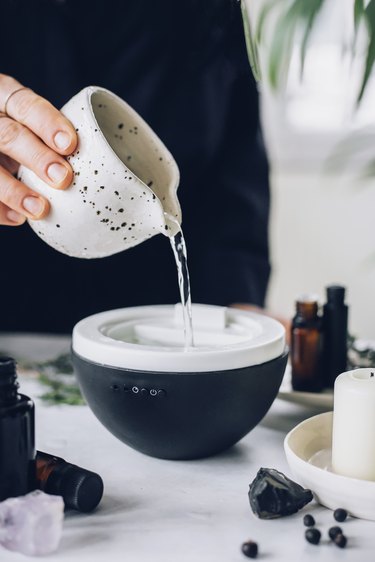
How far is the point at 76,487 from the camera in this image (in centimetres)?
79

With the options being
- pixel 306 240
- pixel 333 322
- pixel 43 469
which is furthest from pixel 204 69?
pixel 306 240

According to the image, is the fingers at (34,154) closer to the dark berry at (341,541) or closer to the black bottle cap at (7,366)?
the black bottle cap at (7,366)

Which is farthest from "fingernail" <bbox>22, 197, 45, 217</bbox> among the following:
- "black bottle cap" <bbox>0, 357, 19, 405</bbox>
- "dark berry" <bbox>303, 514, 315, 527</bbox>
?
"dark berry" <bbox>303, 514, 315, 527</bbox>

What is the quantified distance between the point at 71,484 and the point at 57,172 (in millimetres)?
343

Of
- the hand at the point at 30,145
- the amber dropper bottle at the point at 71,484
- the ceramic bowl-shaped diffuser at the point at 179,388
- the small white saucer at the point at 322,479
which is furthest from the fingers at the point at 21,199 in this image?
the small white saucer at the point at 322,479

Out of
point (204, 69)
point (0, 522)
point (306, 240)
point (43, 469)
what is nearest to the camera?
point (0, 522)

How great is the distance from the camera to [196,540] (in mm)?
737

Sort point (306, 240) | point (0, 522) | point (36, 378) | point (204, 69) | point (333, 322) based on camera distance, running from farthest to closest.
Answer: point (306, 240) → point (204, 69) → point (36, 378) → point (333, 322) → point (0, 522)

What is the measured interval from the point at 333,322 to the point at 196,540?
0.47 metres

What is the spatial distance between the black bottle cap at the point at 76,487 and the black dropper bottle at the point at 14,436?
27 mm

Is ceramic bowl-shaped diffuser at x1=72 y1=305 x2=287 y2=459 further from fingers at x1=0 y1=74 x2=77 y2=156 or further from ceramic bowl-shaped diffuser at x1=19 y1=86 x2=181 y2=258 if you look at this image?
fingers at x1=0 y1=74 x2=77 y2=156

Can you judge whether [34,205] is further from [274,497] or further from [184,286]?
[274,497]

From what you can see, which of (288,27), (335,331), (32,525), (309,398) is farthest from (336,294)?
(32,525)

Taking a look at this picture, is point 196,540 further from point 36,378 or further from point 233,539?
point 36,378
